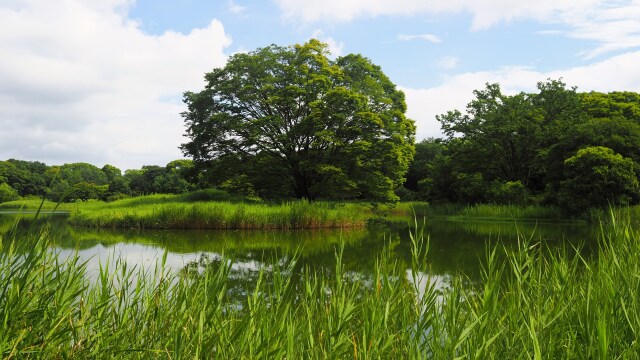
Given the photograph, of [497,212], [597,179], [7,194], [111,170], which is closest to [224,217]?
[497,212]

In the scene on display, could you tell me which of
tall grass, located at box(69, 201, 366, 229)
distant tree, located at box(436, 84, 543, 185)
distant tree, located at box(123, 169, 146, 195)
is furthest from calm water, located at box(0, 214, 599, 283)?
distant tree, located at box(123, 169, 146, 195)

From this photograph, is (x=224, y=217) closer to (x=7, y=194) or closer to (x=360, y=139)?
(x=360, y=139)

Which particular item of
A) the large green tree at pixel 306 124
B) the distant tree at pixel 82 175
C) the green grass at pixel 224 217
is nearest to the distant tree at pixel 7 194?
the distant tree at pixel 82 175

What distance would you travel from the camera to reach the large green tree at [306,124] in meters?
22.4

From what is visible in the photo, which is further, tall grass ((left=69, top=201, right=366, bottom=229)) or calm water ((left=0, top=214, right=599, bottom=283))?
tall grass ((left=69, top=201, right=366, bottom=229))

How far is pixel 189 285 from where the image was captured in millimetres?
3250

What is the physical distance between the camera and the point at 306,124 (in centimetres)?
2206

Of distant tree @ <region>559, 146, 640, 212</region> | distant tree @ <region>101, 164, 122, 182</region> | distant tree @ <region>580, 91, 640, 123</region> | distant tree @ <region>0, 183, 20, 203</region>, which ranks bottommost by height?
distant tree @ <region>0, 183, 20, 203</region>

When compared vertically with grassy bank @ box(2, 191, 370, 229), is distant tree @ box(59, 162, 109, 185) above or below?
above

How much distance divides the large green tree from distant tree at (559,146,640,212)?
309 inches

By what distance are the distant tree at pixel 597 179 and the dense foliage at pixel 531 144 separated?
0.21 feet

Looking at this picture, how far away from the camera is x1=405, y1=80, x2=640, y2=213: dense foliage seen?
21.9 metres

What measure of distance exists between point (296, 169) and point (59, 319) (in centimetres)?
2194

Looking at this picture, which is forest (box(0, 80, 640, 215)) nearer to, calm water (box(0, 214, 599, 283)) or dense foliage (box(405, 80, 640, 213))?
dense foliage (box(405, 80, 640, 213))
